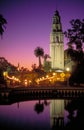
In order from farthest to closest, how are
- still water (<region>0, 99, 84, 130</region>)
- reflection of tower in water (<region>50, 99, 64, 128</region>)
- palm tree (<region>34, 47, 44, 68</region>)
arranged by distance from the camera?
palm tree (<region>34, 47, 44, 68</region>), reflection of tower in water (<region>50, 99, 64, 128</region>), still water (<region>0, 99, 84, 130</region>)

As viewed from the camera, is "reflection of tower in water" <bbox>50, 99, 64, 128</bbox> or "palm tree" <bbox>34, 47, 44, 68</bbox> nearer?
"reflection of tower in water" <bbox>50, 99, 64, 128</bbox>

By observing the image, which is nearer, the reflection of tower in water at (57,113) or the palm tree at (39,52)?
the reflection of tower in water at (57,113)

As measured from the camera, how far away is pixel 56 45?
5320 inches

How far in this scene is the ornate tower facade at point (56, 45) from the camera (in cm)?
13350

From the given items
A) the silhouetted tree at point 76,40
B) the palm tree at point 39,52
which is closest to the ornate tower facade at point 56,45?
the palm tree at point 39,52

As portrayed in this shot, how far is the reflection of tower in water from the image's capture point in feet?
139

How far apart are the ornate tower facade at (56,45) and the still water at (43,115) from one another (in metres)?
68.7

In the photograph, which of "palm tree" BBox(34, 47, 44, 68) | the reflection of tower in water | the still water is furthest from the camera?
"palm tree" BBox(34, 47, 44, 68)

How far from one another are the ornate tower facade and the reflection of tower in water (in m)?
69.0

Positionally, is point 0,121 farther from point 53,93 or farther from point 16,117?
point 53,93

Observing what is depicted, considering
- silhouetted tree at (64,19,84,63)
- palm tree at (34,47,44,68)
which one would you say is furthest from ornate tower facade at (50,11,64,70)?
silhouetted tree at (64,19,84,63)

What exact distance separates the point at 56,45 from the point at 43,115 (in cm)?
8715

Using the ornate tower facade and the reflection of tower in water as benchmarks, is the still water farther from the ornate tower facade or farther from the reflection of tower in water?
the ornate tower facade

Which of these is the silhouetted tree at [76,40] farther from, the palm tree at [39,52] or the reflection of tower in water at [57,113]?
the palm tree at [39,52]
